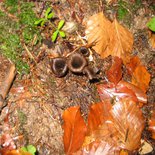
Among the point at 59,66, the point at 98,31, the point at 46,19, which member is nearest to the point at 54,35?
the point at 46,19

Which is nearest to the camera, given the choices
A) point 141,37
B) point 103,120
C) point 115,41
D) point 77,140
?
point 77,140

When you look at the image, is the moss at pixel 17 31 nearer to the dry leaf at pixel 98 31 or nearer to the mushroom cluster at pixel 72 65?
the mushroom cluster at pixel 72 65

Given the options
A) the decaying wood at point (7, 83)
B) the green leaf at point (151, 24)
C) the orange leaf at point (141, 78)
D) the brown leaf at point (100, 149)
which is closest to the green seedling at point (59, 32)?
the decaying wood at point (7, 83)

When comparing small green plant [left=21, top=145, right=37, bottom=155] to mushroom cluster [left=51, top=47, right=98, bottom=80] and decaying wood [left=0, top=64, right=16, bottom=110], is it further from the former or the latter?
mushroom cluster [left=51, top=47, right=98, bottom=80]

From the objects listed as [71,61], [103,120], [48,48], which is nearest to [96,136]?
[103,120]

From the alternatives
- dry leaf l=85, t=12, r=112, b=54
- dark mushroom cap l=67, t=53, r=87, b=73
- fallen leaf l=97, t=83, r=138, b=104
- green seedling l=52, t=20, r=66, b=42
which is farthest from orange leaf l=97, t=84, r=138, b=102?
green seedling l=52, t=20, r=66, b=42

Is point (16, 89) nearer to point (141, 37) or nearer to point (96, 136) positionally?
point (96, 136)

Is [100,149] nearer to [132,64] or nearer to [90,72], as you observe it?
[90,72]
